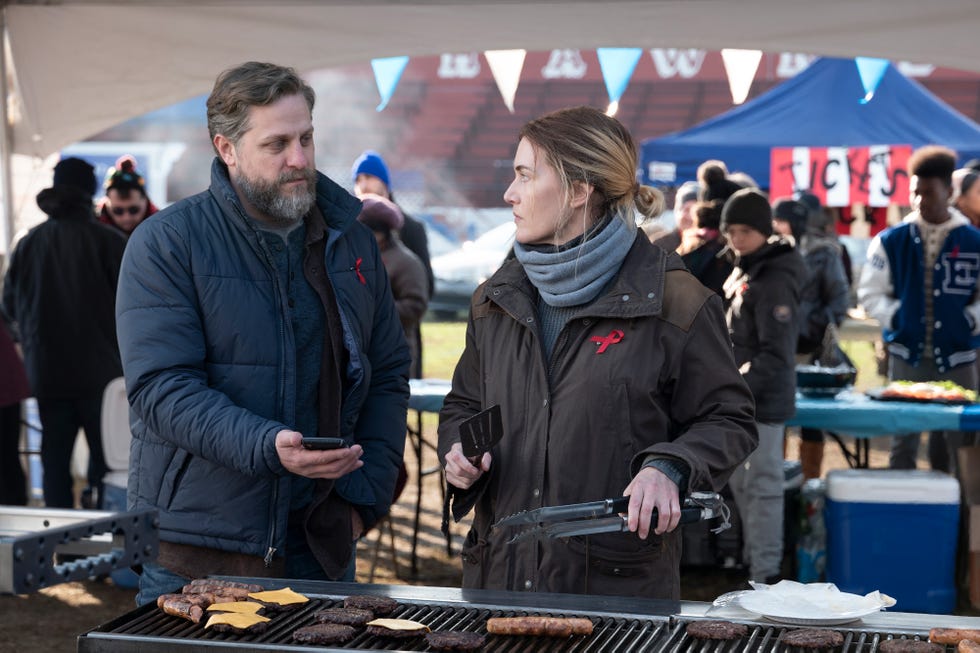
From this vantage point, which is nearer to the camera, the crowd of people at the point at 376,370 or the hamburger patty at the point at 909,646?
the hamburger patty at the point at 909,646

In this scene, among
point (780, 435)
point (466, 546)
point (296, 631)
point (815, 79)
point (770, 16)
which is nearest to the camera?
point (296, 631)

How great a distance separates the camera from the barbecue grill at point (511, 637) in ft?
6.32

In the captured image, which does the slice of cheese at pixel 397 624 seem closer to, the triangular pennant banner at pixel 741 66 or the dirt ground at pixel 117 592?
the dirt ground at pixel 117 592

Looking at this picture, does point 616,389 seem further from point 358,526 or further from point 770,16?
point 770,16

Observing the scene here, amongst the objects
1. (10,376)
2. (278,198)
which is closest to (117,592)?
(10,376)

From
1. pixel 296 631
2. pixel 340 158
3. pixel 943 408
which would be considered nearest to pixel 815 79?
pixel 943 408

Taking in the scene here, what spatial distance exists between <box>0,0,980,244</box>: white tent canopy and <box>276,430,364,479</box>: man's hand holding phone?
3181 millimetres

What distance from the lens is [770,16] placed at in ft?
16.4

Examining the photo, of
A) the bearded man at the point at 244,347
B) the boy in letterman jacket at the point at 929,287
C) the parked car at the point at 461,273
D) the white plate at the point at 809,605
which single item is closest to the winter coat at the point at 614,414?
the white plate at the point at 809,605

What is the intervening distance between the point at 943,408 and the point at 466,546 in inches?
138

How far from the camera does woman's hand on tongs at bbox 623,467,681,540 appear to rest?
7.01 ft

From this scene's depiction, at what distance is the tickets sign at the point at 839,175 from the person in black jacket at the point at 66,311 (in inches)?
206

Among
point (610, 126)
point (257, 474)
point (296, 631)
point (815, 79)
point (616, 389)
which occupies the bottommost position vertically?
point (296, 631)

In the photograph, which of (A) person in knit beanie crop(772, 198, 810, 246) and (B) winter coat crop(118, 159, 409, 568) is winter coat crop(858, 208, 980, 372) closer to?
(A) person in knit beanie crop(772, 198, 810, 246)
